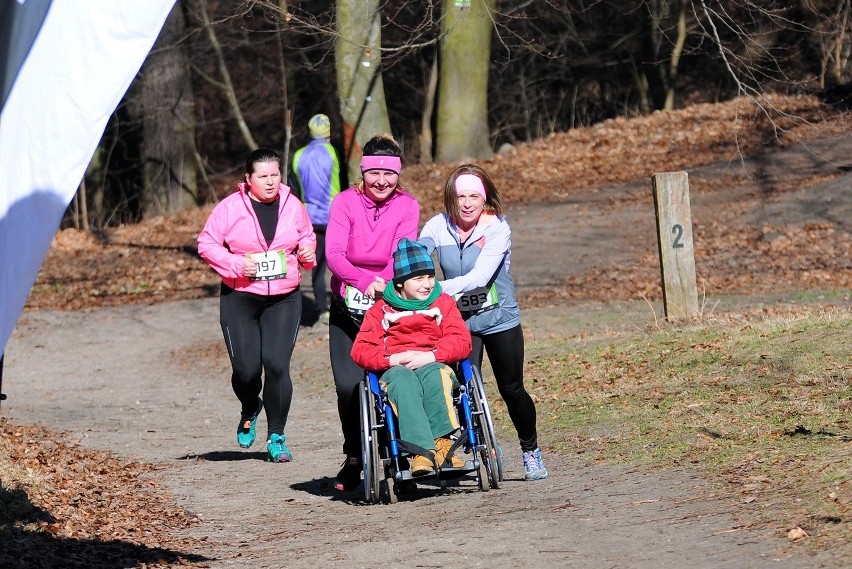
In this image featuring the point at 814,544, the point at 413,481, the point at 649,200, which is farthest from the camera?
the point at 649,200

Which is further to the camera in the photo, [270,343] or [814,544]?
[270,343]

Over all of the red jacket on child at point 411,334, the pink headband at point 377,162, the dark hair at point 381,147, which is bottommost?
the red jacket on child at point 411,334

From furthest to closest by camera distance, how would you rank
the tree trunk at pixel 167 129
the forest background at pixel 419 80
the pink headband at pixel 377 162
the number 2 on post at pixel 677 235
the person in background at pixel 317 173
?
the tree trunk at pixel 167 129 → the forest background at pixel 419 80 → the person in background at pixel 317 173 → the number 2 on post at pixel 677 235 → the pink headband at pixel 377 162

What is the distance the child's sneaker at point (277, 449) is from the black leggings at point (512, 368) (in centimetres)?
207

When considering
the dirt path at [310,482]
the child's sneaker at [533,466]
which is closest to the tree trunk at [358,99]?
the dirt path at [310,482]

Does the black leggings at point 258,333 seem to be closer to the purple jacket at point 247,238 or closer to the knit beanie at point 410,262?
the purple jacket at point 247,238

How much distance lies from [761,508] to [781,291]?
10.7 meters

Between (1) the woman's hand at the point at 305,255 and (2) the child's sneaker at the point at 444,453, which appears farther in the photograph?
(1) the woman's hand at the point at 305,255

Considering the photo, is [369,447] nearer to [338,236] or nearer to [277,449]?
[338,236]

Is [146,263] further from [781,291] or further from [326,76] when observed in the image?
[326,76]

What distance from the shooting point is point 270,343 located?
865 cm

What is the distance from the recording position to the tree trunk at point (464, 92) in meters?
25.8

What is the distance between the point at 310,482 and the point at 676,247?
607 cm

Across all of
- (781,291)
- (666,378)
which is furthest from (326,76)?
(666,378)
